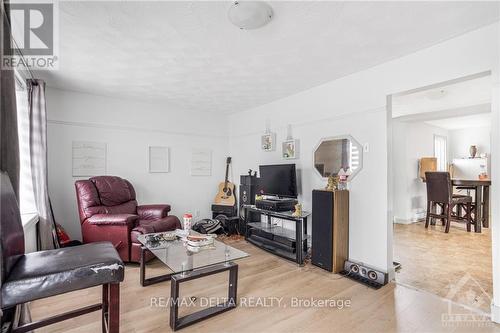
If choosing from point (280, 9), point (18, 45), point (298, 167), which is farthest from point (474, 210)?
point (18, 45)

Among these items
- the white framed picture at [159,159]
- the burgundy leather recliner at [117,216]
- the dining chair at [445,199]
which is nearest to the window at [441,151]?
the dining chair at [445,199]

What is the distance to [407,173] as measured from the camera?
217 inches

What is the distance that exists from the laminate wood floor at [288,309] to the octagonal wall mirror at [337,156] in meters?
1.28

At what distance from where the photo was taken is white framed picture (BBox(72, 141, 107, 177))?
3768mm

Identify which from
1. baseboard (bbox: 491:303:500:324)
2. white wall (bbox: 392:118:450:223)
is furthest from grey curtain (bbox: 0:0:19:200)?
white wall (bbox: 392:118:450:223)

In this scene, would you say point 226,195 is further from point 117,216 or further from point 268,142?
point 117,216

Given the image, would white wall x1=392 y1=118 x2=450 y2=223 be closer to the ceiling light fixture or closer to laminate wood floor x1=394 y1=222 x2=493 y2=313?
laminate wood floor x1=394 y1=222 x2=493 y2=313

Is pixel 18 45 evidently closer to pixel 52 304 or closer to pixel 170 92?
pixel 170 92

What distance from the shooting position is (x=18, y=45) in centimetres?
235

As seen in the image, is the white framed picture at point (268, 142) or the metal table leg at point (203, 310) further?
the white framed picture at point (268, 142)

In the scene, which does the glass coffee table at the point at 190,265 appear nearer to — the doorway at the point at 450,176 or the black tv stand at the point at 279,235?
the black tv stand at the point at 279,235

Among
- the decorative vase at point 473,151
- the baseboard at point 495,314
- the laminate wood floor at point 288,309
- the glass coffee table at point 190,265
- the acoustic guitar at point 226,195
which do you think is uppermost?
the decorative vase at point 473,151
